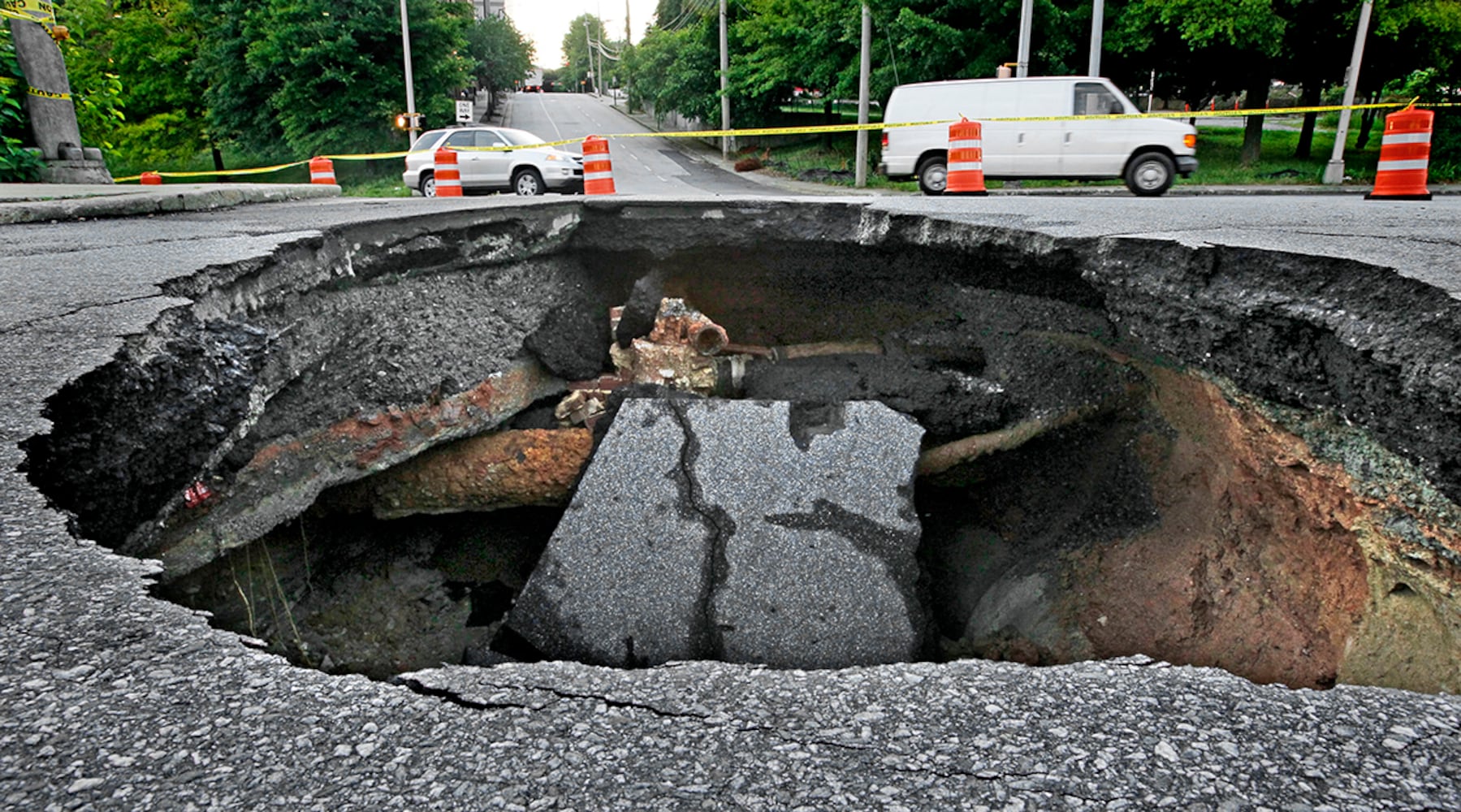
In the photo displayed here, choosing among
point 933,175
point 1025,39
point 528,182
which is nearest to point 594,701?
point 933,175

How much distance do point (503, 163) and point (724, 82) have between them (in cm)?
1265

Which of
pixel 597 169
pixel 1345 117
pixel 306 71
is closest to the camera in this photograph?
pixel 597 169

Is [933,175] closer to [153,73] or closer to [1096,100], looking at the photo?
[1096,100]

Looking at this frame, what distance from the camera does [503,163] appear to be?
14578 millimetres

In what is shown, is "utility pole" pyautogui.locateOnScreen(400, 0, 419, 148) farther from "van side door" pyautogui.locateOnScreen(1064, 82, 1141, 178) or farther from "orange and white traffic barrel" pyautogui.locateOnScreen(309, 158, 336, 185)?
"van side door" pyautogui.locateOnScreen(1064, 82, 1141, 178)

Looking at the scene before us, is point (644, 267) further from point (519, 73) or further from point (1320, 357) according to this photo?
point (519, 73)

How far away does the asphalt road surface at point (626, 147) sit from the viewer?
66.2 ft

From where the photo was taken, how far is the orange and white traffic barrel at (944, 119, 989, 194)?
27.5 ft

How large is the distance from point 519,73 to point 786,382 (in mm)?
44213

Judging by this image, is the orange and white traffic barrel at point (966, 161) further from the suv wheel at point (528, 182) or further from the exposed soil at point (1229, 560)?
the suv wheel at point (528, 182)

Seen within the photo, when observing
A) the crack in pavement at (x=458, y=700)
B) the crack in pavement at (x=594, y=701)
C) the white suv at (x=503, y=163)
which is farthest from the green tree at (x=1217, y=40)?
the crack in pavement at (x=458, y=700)

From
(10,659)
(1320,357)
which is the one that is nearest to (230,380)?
(10,659)

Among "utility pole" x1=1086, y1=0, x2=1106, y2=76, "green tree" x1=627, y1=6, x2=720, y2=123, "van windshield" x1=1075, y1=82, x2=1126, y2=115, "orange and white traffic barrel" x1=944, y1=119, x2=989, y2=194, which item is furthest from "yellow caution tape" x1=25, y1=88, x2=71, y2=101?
"green tree" x1=627, y1=6, x2=720, y2=123

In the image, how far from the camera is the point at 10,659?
3.73 feet
